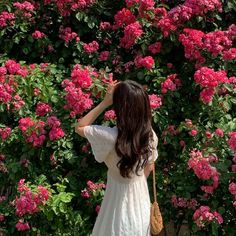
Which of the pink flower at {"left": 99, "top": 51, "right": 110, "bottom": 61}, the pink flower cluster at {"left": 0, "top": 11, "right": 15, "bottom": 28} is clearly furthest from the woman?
the pink flower cluster at {"left": 0, "top": 11, "right": 15, "bottom": 28}

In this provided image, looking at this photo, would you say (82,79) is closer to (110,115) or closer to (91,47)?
(110,115)

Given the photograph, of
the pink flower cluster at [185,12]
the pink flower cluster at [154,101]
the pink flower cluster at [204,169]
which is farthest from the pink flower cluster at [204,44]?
the pink flower cluster at [204,169]

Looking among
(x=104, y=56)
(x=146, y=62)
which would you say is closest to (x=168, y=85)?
(x=146, y=62)

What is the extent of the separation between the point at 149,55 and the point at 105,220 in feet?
5.51

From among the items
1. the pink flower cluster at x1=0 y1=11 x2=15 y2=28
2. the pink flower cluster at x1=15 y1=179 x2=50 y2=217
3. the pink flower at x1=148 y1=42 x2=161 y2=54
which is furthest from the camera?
the pink flower cluster at x1=0 y1=11 x2=15 y2=28

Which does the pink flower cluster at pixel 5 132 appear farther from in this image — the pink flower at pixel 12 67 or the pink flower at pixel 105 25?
the pink flower at pixel 105 25

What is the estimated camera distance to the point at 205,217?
11.6 feet

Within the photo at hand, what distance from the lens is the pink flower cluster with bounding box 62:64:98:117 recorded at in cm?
388

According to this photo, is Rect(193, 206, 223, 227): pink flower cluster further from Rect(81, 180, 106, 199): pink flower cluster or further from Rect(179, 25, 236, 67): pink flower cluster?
Rect(179, 25, 236, 67): pink flower cluster

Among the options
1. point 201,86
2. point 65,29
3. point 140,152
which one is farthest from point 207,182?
point 65,29

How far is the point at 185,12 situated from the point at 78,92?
97cm

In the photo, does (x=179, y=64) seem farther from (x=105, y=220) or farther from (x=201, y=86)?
(x=105, y=220)

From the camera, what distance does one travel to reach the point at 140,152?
2.92 metres

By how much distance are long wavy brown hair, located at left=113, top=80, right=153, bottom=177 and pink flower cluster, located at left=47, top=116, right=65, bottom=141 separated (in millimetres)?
1051
